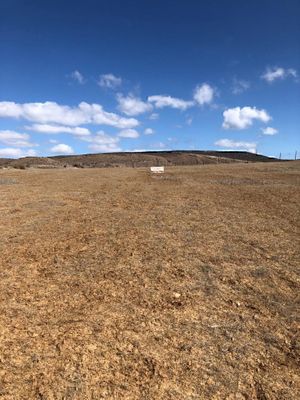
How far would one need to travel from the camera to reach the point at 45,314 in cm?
554

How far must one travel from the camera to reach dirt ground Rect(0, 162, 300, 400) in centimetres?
407

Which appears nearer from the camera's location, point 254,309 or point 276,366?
point 276,366

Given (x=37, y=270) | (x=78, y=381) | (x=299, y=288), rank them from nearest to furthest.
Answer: (x=78, y=381), (x=299, y=288), (x=37, y=270)

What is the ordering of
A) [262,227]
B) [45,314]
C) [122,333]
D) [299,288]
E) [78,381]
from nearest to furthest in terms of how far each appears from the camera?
[78,381] → [122,333] → [45,314] → [299,288] → [262,227]

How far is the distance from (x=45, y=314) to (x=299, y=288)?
4190 millimetres

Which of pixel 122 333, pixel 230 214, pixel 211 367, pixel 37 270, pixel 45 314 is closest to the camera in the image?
pixel 211 367

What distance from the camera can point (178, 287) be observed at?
6.57m

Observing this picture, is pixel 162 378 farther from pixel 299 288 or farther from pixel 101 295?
pixel 299 288

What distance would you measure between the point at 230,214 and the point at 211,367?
9.48 metres

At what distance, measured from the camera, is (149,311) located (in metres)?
5.65

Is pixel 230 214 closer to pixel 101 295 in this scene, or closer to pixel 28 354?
pixel 101 295

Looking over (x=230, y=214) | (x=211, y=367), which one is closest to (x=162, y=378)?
(x=211, y=367)

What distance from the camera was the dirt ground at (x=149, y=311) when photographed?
4.07 meters

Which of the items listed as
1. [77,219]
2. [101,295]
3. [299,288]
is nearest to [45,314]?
[101,295]
